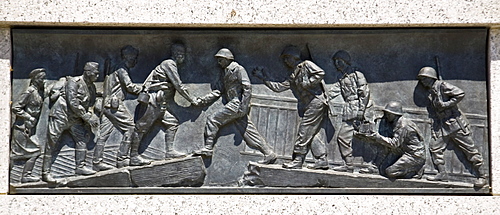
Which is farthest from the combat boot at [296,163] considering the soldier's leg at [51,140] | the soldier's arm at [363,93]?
the soldier's leg at [51,140]

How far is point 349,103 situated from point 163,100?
1.46 metres

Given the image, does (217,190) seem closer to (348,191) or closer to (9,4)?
(348,191)

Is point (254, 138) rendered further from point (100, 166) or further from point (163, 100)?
point (100, 166)

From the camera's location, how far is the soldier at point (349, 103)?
20.1 feet

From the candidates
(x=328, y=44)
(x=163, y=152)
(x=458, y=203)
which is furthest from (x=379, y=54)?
(x=163, y=152)

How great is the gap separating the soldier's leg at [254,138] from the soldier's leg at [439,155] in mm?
1237

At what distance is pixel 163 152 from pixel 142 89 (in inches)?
20.6

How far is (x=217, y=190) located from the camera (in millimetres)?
6125

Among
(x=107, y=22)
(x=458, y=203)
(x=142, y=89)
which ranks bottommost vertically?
(x=458, y=203)

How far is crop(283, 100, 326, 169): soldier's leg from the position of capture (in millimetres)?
6109

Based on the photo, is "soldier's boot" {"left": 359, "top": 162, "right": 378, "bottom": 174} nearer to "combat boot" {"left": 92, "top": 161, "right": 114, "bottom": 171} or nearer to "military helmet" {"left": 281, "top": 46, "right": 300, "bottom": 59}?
"military helmet" {"left": 281, "top": 46, "right": 300, "bottom": 59}

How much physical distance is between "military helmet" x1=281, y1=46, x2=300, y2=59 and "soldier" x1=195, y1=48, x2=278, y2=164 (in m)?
0.35

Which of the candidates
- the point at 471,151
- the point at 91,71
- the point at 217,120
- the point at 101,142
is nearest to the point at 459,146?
the point at 471,151

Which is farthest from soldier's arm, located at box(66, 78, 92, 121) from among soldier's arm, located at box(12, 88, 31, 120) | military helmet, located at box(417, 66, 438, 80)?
military helmet, located at box(417, 66, 438, 80)
